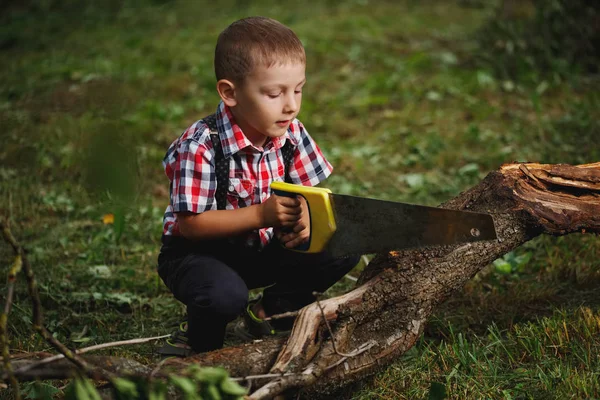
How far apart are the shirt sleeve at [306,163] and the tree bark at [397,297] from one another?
0.51m

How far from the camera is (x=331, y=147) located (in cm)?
575

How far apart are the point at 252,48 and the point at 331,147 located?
125 inches

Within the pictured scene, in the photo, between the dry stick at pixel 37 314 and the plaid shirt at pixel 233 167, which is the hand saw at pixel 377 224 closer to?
the plaid shirt at pixel 233 167

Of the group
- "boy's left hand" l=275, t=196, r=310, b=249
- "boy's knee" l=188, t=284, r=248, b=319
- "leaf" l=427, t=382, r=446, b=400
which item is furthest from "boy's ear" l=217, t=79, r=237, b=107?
"leaf" l=427, t=382, r=446, b=400

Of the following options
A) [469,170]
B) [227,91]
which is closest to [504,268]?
[469,170]

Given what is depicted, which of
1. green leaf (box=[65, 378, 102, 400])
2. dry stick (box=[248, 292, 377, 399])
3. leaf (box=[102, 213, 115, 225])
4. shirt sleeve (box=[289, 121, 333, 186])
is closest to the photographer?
green leaf (box=[65, 378, 102, 400])

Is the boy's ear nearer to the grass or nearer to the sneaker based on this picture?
the grass

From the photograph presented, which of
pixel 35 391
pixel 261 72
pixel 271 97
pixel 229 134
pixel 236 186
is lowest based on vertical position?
pixel 35 391

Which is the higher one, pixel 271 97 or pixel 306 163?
pixel 271 97

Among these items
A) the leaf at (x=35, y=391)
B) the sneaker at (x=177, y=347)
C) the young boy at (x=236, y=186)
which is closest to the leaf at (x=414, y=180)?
the young boy at (x=236, y=186)

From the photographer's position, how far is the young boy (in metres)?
2.62

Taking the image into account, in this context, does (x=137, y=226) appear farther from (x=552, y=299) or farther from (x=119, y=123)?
(x=552, y=299)

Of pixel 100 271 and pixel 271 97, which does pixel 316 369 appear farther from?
pixel 100 271

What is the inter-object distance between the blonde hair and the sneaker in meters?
1.13
